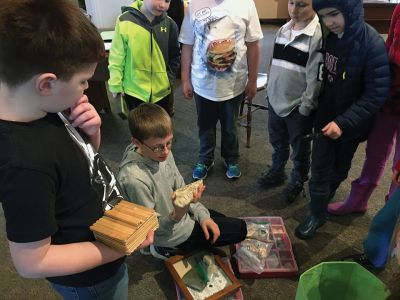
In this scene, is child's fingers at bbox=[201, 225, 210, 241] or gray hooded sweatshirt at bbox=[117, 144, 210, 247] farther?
child's fingers at bbox=[201, 225, 210, 241]

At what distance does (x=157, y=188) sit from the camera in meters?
1.35

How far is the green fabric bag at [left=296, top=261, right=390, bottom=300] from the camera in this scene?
1209mm

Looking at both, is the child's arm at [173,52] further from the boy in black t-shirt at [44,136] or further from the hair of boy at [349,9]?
the boy in black t-shirt at [44,136]

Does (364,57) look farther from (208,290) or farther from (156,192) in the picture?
(208,290)

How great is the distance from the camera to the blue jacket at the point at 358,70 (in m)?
1.26

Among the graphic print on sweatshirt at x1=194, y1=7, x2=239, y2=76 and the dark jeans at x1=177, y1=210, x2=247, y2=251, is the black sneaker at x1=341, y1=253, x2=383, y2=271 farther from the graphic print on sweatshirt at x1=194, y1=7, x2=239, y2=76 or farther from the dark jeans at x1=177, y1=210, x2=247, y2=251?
the graphic print on sweatshirt at x1=194, y1=7, x2=239, y2=76

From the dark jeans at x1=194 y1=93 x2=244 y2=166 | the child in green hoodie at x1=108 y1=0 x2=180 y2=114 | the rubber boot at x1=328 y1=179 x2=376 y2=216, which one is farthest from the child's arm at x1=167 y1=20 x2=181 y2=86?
the rubber boot at x1=328 y1=179 x2=376 y2=216

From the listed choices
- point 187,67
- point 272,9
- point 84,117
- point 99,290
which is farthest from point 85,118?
point 272,9

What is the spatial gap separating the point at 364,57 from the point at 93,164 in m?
1.06

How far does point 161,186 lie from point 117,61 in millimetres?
897

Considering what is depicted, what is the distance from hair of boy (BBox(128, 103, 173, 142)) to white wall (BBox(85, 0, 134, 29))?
8.33 feet

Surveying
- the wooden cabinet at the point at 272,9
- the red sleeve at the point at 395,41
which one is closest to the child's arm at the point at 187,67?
the red sleeve at the point at 395,41

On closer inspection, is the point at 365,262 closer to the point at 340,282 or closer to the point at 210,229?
the point at 340,282

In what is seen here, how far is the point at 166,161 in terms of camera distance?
56.3 inches
